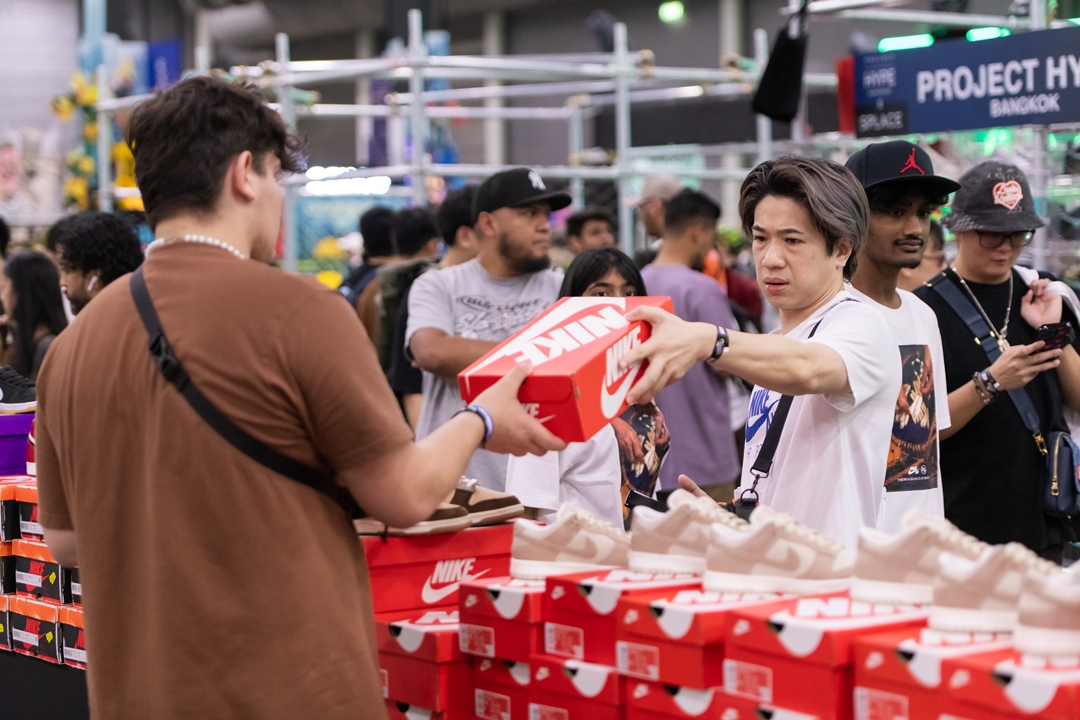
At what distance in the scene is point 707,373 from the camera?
5090 millimetres

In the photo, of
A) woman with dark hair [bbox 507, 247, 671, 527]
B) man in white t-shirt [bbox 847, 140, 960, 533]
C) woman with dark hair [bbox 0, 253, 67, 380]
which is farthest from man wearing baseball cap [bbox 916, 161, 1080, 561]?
woman with dark hair [bbox 0, 253, 67, 380]

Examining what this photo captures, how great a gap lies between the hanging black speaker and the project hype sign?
35 centimetres

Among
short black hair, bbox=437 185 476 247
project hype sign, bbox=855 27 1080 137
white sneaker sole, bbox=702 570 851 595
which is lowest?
white sneaker sole, bbox=702 570 851 595

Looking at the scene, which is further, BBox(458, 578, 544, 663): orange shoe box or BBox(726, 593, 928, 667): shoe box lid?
BBox(458, 578, 544, 663): orange shoe box

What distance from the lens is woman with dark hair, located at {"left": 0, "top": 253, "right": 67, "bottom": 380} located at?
15.2 ft

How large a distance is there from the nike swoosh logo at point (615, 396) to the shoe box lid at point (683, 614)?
1.04 ft

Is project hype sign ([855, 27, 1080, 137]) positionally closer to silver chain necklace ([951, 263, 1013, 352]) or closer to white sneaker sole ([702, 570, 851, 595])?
silver chain necklace ([951, 263, 1013, 352])

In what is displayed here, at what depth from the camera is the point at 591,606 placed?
1.83 m

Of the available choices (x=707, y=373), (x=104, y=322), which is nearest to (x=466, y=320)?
(x=707, y=373)

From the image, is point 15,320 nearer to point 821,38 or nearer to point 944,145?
point 944,145

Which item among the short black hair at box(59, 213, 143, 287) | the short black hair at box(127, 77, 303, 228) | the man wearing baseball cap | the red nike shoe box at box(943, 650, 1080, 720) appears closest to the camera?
the red nike shoe box at box(943, 650, 1080, 720)

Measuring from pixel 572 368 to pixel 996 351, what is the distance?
6.90 ft

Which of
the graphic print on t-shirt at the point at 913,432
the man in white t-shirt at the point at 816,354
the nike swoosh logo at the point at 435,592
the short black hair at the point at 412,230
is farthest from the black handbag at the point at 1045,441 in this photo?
the short black hair at the point at 412,230

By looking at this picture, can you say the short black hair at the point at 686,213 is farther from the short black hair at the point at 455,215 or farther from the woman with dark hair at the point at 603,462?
the woman with dark hair at the point at 603,462
